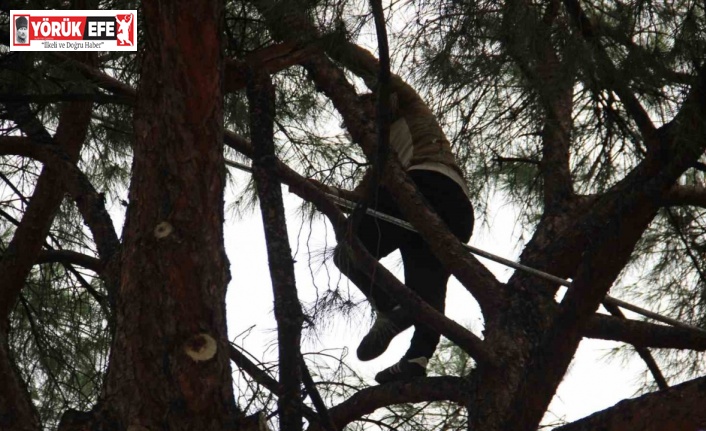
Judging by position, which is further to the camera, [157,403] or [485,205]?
[485,205]

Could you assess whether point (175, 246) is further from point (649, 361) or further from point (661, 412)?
point (649, 361)

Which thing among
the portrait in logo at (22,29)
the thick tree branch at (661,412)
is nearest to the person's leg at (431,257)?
the thick tree branch at (661,412)

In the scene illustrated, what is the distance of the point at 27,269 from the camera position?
8.74 feet

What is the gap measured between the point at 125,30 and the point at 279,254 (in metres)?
0.89

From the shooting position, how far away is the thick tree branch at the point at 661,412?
5.85ft

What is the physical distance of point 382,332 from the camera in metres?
2.55

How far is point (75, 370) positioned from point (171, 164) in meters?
1.59

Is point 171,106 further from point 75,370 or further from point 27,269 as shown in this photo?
point 75,370

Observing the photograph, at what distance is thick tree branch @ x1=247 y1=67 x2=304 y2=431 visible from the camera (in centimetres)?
210

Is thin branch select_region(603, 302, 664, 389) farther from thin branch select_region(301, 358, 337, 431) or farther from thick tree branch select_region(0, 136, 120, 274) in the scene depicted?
thick tree branch select_region(0, 136, 120, 274)

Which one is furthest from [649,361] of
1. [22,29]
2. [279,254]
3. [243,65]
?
[22,29]

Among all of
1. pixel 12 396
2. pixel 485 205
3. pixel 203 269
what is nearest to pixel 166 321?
pixel 203 269

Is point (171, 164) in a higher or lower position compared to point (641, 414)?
higher

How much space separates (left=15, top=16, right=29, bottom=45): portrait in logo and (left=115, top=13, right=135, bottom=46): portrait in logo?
0.79 feet
